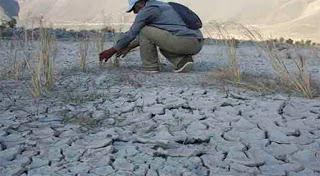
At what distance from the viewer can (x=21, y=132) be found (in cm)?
367

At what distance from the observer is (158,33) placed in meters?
5.50

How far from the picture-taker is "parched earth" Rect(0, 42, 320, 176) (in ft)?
10.1

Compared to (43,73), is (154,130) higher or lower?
lower

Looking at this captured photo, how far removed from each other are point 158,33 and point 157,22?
108 mm

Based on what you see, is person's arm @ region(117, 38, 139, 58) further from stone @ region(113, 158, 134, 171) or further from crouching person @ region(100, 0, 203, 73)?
stone @ region(113, 158, 134, 171)

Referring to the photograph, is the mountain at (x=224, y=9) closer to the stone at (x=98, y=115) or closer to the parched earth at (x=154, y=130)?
the parched earth at (x=154, y=130)

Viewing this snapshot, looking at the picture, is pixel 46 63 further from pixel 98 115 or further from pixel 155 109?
pixel 155 109

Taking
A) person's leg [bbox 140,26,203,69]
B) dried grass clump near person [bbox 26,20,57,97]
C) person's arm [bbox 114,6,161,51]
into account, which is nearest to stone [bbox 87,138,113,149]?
dried grass clump near person [bbox 26,20,57,97]

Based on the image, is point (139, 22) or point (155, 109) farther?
point (139, 22)

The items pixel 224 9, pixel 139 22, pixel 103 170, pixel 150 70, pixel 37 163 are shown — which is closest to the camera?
pixel 103 170

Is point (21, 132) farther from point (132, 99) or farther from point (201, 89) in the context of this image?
point (201, 89)

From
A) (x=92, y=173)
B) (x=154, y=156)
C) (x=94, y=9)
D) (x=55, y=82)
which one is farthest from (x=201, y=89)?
(x=94, y=9)

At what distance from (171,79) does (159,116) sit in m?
1.36

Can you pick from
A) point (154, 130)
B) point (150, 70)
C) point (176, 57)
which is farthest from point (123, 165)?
point (176, 57)
